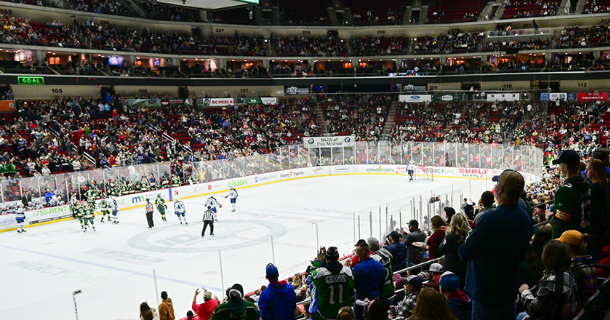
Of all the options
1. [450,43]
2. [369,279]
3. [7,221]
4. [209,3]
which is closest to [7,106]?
[7,221]

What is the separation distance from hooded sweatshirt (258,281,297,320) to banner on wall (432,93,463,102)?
38489 mm

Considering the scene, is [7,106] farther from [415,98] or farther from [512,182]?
[512,182]

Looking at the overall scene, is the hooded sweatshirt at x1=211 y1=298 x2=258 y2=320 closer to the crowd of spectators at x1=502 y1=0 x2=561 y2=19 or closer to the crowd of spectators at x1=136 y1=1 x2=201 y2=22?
the crowd of spectators at x1=136 y1=1 x2=201 y2=22

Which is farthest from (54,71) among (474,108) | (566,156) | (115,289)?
(566,156)

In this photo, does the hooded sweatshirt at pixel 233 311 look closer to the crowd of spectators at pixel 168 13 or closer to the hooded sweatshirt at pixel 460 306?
the hooded sweatshirt at pixel 460 306

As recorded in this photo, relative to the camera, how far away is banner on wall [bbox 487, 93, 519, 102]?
38.2 metres

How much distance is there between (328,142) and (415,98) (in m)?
10.9

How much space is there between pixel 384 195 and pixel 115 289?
18.6m

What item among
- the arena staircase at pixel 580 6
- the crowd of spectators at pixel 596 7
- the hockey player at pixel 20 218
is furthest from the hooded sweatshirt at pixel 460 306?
the arena staircase at pixel 580 6

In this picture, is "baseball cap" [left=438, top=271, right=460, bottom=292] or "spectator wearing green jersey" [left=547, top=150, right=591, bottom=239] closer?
"baseball cap" [left=438, top=271, right=460, bottom=292]

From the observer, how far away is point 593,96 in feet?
117

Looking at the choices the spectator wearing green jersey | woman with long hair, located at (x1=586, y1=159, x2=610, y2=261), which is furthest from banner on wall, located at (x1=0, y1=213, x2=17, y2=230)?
woman with long hair, located at (x1=586, y1=159, x2=610, y2=261)

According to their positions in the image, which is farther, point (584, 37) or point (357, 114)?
point (357, 114)

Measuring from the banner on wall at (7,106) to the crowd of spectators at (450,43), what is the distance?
32731mm
